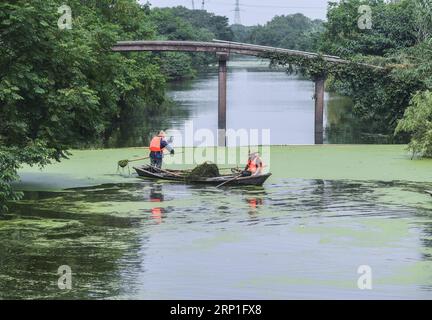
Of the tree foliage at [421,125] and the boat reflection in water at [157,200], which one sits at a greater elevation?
the tree foliage at [421,125]

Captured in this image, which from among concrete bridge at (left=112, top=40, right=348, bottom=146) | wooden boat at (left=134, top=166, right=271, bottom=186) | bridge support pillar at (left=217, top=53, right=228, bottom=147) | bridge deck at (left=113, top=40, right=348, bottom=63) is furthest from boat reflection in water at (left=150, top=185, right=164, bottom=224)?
bridge deck at (left=113, top=40, right=348, bottom=63)

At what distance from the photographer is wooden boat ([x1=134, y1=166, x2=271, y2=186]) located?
98.5 feet

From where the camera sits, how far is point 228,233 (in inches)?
891

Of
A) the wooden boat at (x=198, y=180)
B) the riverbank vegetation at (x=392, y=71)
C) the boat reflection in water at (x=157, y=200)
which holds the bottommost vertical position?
the boat reflection in water at (x=157, y=200)

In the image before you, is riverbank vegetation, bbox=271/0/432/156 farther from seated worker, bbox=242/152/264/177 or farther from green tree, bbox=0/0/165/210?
green tree, bbox=0/0/165/210

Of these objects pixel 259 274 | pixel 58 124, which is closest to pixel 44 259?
pixel 259 274

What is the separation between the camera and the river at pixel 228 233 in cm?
1766

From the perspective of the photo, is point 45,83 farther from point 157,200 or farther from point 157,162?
point 157,162

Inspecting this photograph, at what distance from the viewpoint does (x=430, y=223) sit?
77.9ft

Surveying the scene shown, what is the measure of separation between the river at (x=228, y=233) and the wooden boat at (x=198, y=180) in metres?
0.32

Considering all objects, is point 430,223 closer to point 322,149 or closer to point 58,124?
point 58,124

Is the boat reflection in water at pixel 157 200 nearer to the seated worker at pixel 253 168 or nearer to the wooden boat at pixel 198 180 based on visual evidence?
the wooden boat at pixel 198 180

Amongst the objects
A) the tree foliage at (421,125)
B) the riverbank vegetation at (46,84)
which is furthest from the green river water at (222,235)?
the tree foliage at (421,125)

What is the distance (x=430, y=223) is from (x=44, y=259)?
9338 mm
